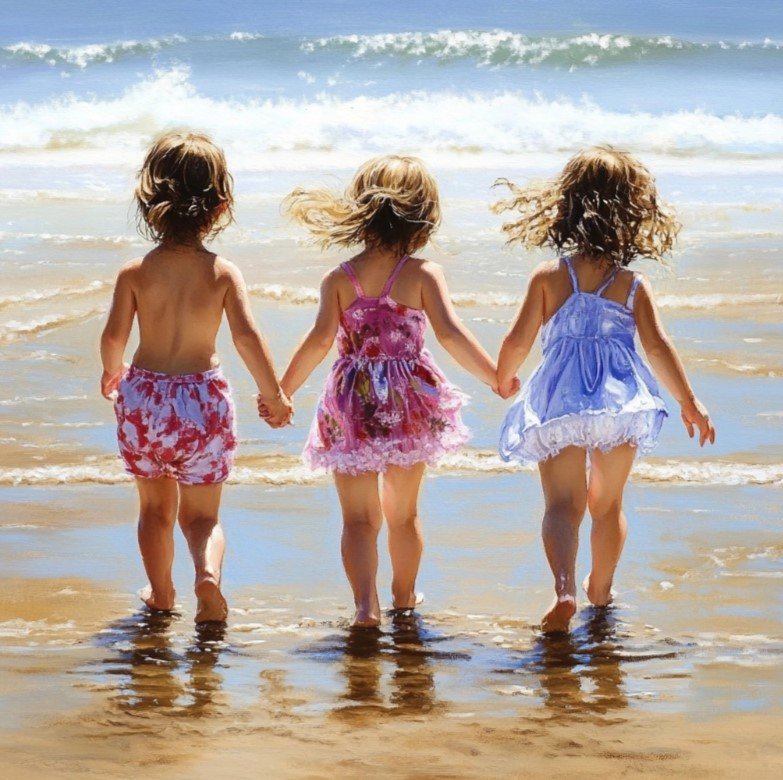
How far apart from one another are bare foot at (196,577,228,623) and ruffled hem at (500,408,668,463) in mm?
951

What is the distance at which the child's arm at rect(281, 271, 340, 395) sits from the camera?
401cm

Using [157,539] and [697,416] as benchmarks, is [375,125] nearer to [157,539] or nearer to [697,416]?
[697,416]

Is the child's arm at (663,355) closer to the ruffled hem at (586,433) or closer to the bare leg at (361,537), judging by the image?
the ruffled hem at (586,433)

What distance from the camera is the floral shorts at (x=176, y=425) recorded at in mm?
3914

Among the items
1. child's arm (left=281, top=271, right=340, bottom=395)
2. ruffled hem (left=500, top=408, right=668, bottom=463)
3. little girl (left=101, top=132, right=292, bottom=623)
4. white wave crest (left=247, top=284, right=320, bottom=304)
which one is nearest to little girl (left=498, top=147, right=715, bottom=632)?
ruffled hem (left=500, top=408, right=668, bottom=463)

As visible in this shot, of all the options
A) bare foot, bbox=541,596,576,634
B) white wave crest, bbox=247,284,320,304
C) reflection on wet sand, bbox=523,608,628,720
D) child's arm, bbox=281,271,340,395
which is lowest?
reflection on wet sand, bbox=523,608,628,720

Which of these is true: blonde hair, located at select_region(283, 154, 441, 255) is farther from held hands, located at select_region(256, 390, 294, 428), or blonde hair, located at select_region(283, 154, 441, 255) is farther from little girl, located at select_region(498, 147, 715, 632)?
held hands, located at select_region(256, 390, 294, 428)

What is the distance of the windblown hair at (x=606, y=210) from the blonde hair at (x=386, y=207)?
28 cm

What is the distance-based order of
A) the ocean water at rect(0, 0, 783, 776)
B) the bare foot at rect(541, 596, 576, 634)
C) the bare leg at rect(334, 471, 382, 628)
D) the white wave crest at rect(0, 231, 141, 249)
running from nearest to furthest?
the ocean water at rect(0, 0, 783, 776)
the bare foot at rect(541, 596, 576, 634)
the bare leg at rect(334, 471, 382, 628)
the white wave crest at rect(0, 231, 141, 249)

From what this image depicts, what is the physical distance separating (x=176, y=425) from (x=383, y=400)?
605 mm

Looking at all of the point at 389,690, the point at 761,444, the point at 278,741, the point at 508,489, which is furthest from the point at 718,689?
the point at 761,444

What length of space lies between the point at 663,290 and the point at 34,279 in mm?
5263

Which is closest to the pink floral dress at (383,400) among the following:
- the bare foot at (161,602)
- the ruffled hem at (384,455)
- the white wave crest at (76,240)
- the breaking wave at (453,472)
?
the ruffled hem at (384,455)

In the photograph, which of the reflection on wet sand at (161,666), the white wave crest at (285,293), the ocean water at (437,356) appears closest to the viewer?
the reflection on wet sand at (161,666)
